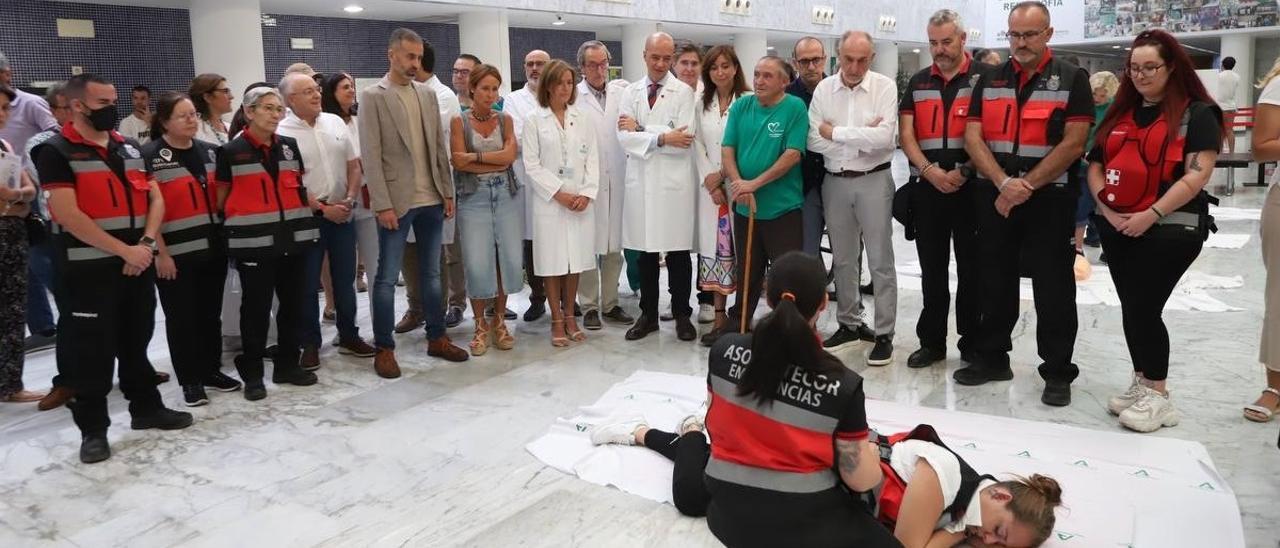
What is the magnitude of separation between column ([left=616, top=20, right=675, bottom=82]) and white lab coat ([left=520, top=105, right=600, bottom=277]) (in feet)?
26.4

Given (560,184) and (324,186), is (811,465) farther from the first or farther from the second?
(324,186)

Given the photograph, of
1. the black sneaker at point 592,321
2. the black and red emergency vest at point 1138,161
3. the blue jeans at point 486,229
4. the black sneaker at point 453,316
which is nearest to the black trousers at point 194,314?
the blue jeans at point 486,229

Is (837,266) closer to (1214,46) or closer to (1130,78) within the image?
(1130,78)

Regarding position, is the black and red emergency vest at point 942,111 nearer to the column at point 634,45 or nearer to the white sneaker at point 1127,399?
the white sneaker at point 1127,399

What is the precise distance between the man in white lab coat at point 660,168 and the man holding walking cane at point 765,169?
31 centimetres

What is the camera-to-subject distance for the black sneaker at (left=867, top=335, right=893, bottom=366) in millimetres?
4406

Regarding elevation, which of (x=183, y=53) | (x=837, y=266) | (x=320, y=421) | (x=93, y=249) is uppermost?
(x=183, y=53)

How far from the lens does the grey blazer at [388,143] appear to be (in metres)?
4.35

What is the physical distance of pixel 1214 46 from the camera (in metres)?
20.6

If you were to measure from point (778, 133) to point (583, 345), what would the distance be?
156cm

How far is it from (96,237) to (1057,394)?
3.86 meters

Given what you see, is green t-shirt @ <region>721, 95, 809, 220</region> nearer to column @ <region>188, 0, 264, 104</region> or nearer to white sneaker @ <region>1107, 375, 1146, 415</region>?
white sneaker @ <region>1107, 375, 1146, 415</region>

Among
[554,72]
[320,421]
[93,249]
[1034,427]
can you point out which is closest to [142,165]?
[93,249]

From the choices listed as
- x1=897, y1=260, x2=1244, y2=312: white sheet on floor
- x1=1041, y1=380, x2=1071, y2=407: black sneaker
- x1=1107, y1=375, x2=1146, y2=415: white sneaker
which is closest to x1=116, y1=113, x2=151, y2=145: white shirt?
x1=897, y1=260, x2=1244, y2=312: white sheet on floor
